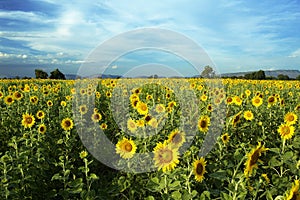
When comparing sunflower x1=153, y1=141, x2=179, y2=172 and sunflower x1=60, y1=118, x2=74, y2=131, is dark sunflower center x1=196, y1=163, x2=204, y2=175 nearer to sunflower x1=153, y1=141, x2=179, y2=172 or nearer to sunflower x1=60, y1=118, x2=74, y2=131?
sunflower x1=153, y1=141, x2=179, y2=172

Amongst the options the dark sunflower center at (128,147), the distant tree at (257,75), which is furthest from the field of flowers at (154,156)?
the distant tree at (257,75)

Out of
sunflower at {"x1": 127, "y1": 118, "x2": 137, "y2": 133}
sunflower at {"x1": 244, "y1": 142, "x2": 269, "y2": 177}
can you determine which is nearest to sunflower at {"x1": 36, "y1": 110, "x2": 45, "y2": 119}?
sunflower at {"x1": 127, "y1": 118, "x2": 137, "y2": 133}

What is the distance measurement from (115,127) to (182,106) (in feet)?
6.41

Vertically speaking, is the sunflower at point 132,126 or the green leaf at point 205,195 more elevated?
the sunflower at point 132,126

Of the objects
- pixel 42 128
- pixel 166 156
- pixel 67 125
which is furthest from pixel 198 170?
pixel 67 125

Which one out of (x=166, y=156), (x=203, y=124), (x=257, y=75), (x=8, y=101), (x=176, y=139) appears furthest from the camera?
(x=257, y=75)

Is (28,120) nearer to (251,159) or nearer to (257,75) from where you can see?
(251,159)

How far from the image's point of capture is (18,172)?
11.0ft

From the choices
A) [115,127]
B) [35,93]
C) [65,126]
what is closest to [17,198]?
[65,126]

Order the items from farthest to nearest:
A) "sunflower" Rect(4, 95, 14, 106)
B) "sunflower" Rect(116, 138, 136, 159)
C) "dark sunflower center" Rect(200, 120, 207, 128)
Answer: "sunflower" Rect(4, 95, 14, 106)
"dark sunflower center" Rect(200, 120, 207, 128)
"sunflower" Rect(116, 138, 136, 159)

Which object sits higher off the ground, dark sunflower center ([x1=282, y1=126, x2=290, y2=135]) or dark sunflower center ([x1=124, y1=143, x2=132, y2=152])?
dark sunflower center ([x1=282, y1=126, x2=290, y2=135])

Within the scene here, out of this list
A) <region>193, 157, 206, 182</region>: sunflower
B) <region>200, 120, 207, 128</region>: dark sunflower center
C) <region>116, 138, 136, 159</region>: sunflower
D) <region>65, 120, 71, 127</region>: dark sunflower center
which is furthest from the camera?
<region>65, 120, 71, 127</region>: dark sunflower center

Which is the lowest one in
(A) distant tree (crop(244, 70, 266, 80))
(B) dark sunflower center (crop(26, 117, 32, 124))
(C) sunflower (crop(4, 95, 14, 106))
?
(B) dark sunflower center (crop(26, 117, 32, 124))

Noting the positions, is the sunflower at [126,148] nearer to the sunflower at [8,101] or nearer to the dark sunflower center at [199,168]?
the dark sunflower center at [199,168]
